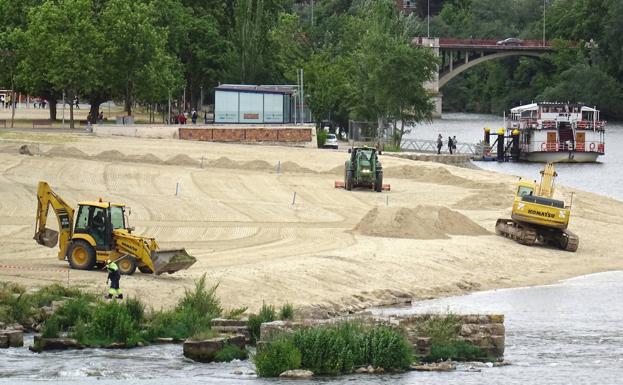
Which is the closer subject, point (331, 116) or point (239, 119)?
point (239, 119)

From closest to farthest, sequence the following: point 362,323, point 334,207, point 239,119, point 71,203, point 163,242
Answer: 1. point 362,323
2. point 163,242
3. point 71,203
4. point 334,207
5. point 239,119

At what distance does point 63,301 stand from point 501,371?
35.6 feet

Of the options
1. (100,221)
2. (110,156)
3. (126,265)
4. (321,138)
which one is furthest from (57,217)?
(321,138)

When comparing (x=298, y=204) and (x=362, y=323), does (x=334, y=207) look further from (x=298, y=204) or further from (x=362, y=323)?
(x=362, y=323)

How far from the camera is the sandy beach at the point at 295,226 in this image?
44719 mm

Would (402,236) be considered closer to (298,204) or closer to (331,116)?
(298,204)

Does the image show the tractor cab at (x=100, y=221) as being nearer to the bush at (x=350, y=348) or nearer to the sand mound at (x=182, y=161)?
the bush at (x=350, y=348)

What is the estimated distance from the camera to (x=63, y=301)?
1503 inches

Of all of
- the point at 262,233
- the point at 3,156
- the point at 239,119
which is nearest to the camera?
the point at 262,233

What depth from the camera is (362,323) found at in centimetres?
3544

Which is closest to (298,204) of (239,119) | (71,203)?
(71,203)

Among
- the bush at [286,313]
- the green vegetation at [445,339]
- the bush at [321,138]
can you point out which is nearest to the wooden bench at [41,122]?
the bush at [321,138]

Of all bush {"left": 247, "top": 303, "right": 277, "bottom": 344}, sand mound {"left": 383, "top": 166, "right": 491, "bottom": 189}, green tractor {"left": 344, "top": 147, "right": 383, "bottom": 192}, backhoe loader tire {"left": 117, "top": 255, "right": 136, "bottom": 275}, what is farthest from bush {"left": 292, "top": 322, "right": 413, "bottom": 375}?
sand mound {"left": 383, "top": 166, "right": 491, "bottom": 189}

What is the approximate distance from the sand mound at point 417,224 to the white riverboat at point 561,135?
66.8 metres
